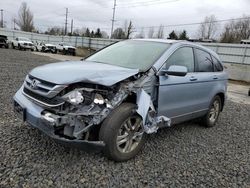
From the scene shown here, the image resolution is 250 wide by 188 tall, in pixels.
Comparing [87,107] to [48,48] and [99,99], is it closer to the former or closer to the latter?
[99,99]

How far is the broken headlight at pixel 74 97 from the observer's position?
2.84 meters

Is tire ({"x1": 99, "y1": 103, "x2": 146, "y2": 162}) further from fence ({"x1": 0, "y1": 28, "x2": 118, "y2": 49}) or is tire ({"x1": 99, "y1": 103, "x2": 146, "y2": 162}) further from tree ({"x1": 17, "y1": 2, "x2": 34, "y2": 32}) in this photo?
tree ({"x1": 17, "y1": 2, "x2": 34, "y2": 32})

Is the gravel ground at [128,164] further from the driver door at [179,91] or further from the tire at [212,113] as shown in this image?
the tire at [212,113]

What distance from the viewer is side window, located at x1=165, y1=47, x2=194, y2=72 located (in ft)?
13.1

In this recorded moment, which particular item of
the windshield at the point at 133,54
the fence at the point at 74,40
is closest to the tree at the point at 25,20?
the fence at the point at 74,40

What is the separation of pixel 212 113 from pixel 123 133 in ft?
9.51

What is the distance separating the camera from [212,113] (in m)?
5.42

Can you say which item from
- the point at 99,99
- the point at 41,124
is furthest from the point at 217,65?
the point at 41,124

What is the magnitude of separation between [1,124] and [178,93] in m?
2.98

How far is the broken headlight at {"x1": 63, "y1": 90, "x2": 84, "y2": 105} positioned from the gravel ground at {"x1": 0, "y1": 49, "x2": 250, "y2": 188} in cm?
83

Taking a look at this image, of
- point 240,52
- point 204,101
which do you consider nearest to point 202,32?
point 240,52

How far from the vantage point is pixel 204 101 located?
4.85 metres

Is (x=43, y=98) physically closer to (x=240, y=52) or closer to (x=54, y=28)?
(x=240, y=52)

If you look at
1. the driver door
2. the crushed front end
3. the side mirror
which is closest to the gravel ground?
the crushed front end
